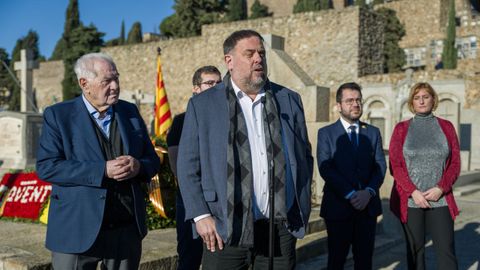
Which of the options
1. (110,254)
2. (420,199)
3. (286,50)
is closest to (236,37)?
(110,254)

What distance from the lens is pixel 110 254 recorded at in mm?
2701

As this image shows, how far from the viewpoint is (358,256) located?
3.87m

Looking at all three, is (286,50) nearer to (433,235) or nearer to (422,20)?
(422,20)

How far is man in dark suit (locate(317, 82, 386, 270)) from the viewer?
152 inches

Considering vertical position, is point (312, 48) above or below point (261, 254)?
above

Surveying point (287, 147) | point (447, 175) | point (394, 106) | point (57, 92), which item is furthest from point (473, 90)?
point (57, 92)

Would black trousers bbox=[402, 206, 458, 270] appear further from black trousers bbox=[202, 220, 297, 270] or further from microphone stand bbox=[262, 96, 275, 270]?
microphone stand bbox=[262, 96, 275, 270]

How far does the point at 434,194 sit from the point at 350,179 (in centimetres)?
62

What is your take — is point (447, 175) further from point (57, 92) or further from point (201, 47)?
point (57, 92)

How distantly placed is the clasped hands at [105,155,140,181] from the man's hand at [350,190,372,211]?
181 centimetres

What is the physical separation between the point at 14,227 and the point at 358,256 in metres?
3.50

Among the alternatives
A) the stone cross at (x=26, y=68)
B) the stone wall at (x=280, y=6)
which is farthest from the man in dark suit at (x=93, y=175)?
the stone wall at (x=280, y=6)

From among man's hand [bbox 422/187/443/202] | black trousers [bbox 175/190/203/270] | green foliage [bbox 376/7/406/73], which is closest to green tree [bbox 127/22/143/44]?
green foliage [bbox 376/7/406/73]

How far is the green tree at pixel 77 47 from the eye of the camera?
114 feet
